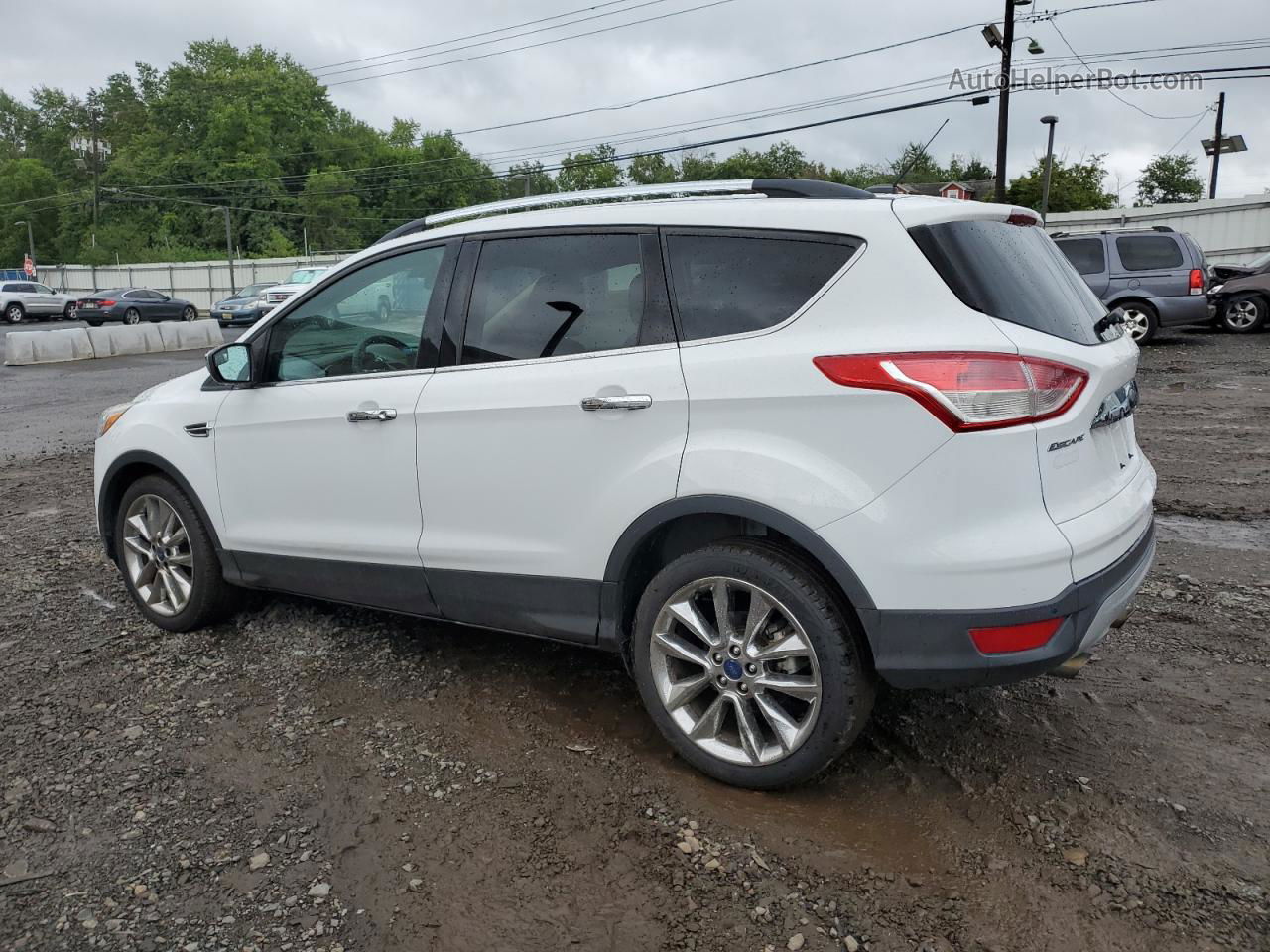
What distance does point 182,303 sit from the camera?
38.2m

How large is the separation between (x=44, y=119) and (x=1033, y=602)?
119 m

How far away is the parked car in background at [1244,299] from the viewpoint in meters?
18.1

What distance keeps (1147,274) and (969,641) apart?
1608 centimetres

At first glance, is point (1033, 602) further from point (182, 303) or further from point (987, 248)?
point (182, 303)

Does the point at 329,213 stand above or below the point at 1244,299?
above

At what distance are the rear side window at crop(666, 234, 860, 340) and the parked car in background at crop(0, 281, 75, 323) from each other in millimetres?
40145

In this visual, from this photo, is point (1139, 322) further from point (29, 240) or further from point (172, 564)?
point (29, 240)

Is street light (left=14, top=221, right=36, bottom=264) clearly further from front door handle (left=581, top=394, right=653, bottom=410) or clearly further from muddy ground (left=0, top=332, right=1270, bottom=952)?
front door handle (left=581, top=394, right=653, bottom=410)

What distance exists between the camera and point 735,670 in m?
3.12

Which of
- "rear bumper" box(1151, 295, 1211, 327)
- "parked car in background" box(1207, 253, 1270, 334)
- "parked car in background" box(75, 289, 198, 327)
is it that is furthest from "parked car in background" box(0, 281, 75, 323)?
"parked car in background" box(1207, 253, 1270, 334)

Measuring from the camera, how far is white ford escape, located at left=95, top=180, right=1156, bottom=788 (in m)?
2.75

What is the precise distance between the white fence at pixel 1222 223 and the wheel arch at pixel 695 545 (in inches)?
1120

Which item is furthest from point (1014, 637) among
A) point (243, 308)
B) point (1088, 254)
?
point (243, 308)

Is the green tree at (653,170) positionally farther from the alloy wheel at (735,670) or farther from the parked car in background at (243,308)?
the alloy wheel at (735,670)
